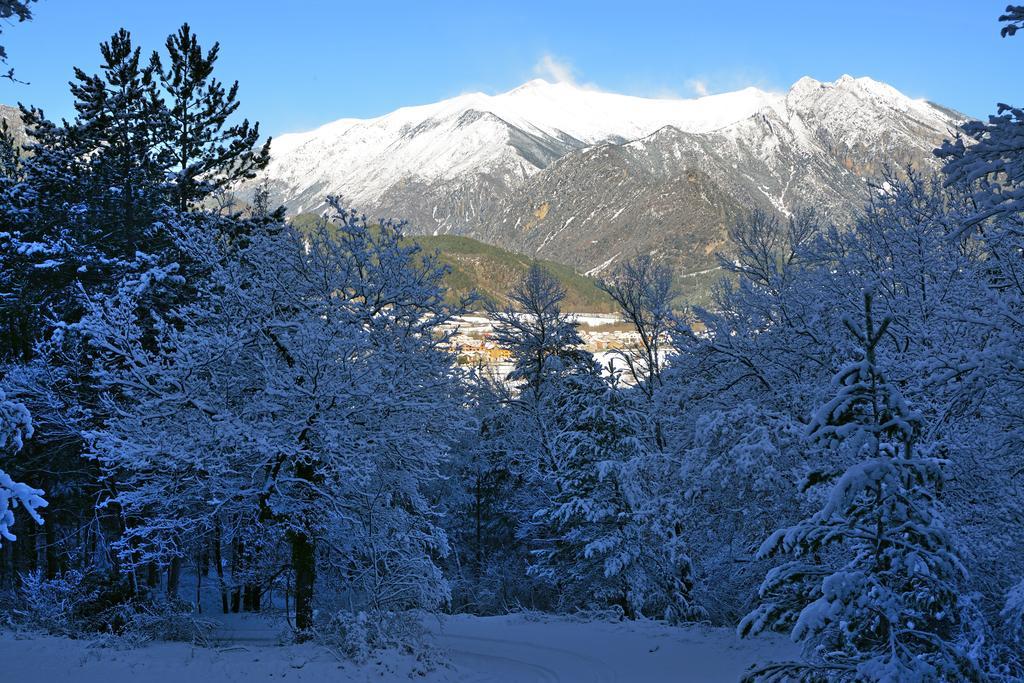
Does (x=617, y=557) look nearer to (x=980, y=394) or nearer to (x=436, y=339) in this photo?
(x=436, y=339)

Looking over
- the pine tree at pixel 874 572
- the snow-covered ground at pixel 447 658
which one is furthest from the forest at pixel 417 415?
the snow-covered ground at pixel 447 658

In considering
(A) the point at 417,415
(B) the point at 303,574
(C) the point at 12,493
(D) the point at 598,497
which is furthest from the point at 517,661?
(C) the point at 12,493

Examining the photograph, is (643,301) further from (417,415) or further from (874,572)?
(874,572)

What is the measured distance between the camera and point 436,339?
21.0 meters

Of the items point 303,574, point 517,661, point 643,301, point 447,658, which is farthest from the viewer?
point 643,301

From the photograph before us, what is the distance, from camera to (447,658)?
1491 cm

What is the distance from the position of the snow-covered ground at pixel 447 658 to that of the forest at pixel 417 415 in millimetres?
752

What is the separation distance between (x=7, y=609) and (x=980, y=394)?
19580 millimetres

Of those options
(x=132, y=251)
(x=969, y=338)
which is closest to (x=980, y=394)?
(x=969, y=338)

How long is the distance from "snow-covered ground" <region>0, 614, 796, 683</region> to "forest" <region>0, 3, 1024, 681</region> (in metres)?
0.75

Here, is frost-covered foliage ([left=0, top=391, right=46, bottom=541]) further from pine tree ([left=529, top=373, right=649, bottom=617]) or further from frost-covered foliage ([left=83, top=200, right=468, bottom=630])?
pine tree ([left=529, top=373, right=649, bottom=617])

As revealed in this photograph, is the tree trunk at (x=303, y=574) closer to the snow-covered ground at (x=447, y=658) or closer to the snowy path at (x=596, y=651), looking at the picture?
the snow-covered ground at (x=447, y=658)

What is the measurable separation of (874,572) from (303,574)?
11.3m

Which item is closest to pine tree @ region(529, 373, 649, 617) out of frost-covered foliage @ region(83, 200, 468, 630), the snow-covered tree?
the snow-covered tree
